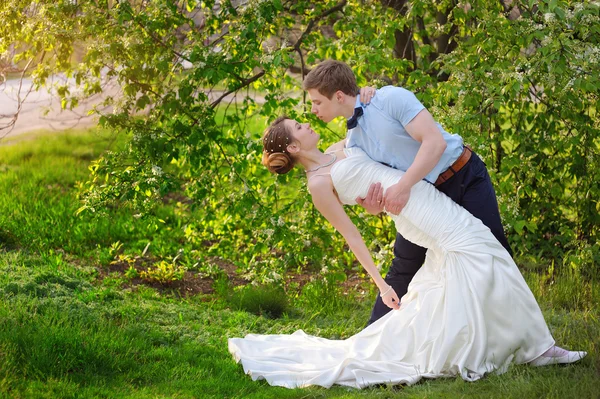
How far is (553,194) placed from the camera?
18.4 feet

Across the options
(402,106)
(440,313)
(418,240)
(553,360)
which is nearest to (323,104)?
(402,106)

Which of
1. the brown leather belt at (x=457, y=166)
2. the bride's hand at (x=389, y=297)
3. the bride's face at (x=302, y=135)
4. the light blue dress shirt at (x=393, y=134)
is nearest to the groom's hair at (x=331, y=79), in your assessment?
the light blue dress shirt at (x=393, y=134)

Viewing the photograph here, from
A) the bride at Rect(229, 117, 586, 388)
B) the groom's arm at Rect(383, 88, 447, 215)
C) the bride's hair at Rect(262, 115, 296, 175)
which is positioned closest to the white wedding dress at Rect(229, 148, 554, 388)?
the bride at Rect(229, 117, 586, 388)

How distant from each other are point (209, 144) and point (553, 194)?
2.58m

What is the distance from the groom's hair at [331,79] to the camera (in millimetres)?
3584

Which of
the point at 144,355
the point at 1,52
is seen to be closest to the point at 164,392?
the point at 144,355

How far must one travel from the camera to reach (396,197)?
11.8 ft

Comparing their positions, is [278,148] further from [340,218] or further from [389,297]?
[389,297]

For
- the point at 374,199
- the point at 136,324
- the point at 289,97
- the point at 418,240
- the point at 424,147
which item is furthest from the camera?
the point at 289,97

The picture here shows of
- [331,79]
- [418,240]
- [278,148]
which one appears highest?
[331,79]

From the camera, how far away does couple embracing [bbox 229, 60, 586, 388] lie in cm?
357

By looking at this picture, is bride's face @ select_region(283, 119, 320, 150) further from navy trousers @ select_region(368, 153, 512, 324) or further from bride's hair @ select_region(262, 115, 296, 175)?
navy trousers @ select_region(368, 153, 512, 324)

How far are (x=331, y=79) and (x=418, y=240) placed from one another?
93 centimetres

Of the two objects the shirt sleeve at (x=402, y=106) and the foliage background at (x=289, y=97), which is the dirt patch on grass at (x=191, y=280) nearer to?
the foliage background at (x=289, y=97)
